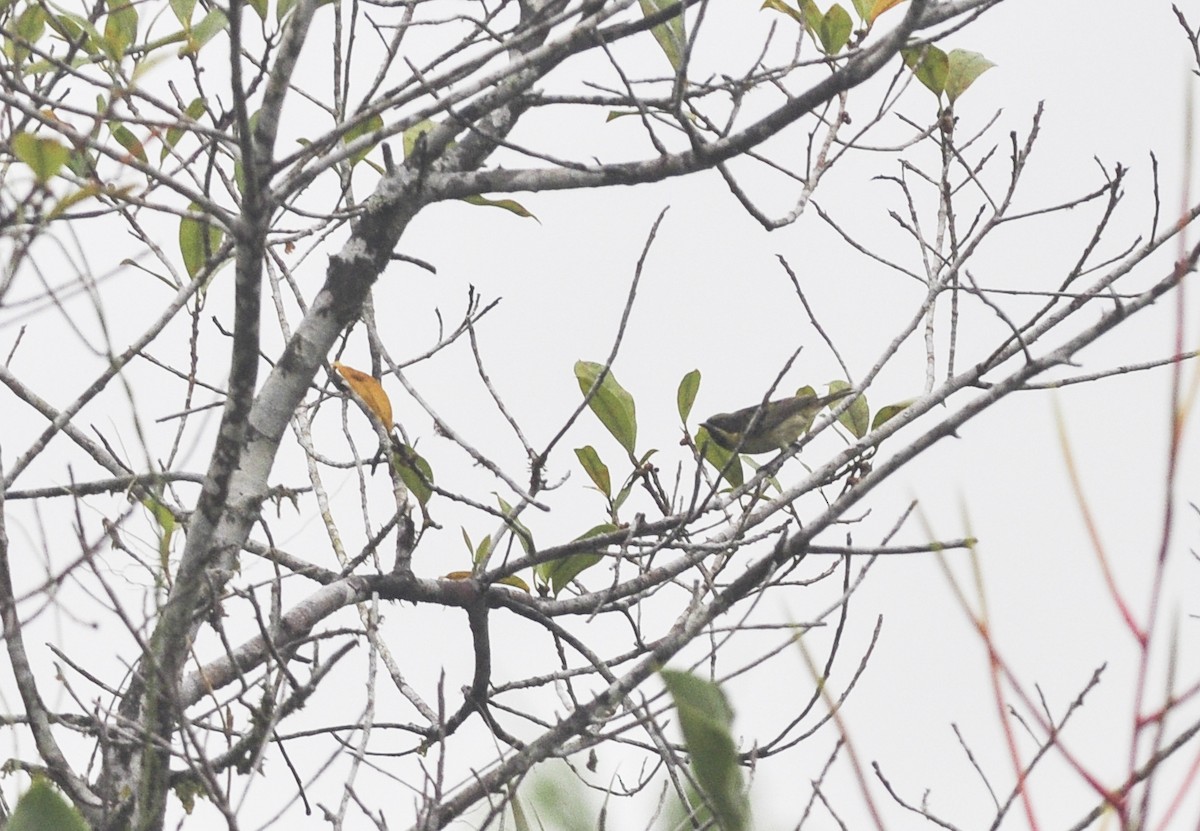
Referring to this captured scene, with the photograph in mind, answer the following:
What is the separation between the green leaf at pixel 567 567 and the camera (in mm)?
3293

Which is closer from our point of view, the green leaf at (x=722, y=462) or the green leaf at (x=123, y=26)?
the green leaf at (x=123, y=26)

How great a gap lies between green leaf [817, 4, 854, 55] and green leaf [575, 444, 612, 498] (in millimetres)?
1184

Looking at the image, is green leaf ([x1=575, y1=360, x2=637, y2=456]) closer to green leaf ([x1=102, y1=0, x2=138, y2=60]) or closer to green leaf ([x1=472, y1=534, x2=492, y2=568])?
green leaf ([x1=472, y1=534, x2=492, y2=568])

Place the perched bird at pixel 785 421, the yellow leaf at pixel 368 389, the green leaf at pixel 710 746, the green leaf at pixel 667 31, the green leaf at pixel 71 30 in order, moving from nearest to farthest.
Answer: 1. the green leaf at pixel 710 746
2. the green leaf at pixel 667 31
3. the yellow leaf at pixel 368 389
4. the green leaf at pixel 71 30
5. the perched bird at pixel 785 421

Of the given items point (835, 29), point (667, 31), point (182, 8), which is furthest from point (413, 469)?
point (835, 29)

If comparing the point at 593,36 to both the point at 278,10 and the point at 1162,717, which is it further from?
the point at 1162,717

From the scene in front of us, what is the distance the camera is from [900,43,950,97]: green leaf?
3598mm

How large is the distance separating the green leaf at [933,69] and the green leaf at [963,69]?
0.8 inches

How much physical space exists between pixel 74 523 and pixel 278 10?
1657mm

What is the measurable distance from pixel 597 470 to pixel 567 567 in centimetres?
27

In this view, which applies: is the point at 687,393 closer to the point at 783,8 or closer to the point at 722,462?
the point at 722,462

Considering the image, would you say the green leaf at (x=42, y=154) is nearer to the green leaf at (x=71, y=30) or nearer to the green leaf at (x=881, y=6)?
the green leaf at (x=71, y=30)

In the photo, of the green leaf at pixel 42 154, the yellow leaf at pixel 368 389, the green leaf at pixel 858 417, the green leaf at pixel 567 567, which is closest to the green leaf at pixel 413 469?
the yellow leaf at pixel 368 389

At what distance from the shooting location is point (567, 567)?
3.37 meters
